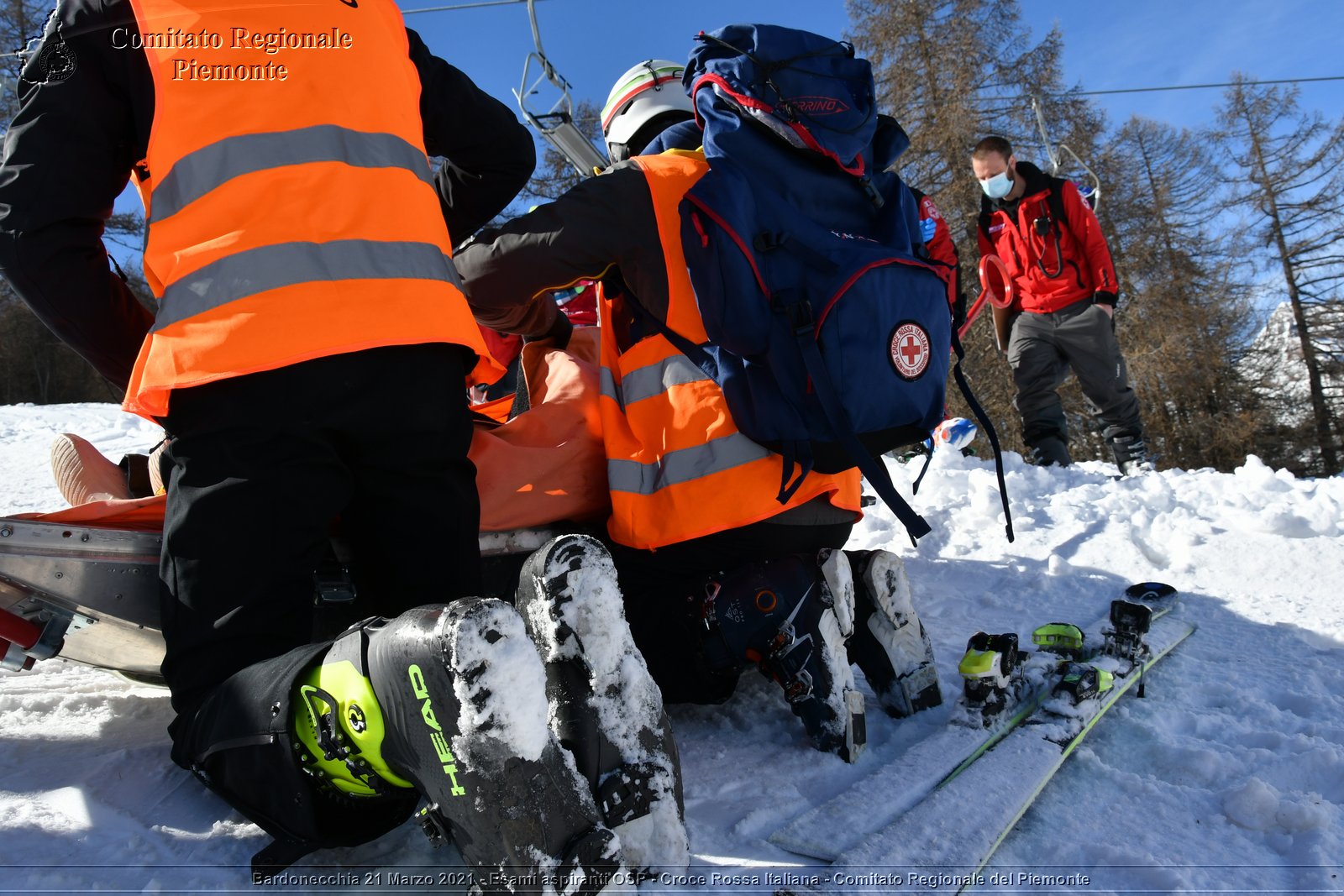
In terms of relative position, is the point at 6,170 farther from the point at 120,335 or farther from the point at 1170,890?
the point at 1170,890

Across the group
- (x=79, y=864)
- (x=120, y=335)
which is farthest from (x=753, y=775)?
(x=120, y=335)

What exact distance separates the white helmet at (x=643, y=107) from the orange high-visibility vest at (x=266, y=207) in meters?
1.48

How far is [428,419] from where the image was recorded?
157 cm

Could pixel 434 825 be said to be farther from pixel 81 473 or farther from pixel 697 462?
pixel 81 473

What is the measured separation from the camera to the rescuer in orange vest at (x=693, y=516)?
1975mm

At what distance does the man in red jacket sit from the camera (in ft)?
21.1

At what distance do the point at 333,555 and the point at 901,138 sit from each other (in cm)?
186

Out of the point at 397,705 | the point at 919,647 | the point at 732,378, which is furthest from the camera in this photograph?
the point at 919,647

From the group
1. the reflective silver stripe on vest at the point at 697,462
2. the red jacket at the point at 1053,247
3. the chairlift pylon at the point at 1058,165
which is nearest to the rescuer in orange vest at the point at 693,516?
the reflective silver stripe on vest at the point at 697,462

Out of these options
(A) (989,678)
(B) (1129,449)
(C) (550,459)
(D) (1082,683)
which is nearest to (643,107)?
(C) (550,459)

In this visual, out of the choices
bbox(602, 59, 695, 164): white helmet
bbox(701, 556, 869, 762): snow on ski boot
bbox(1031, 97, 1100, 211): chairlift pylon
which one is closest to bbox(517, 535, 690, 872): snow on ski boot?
bbox(701, 556, 869, 762): snow on ski boot

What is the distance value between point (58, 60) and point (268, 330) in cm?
64

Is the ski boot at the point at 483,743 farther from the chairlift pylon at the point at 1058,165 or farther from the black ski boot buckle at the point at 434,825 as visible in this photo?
the chairlift pylon at the point at 1058,165

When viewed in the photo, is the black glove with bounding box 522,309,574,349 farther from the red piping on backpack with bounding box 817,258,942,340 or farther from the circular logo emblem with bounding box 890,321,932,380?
the circular logo emblem with bounding box 890,321,932,380
